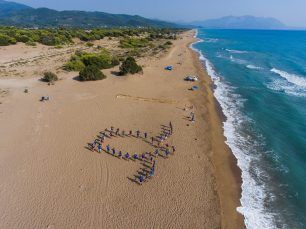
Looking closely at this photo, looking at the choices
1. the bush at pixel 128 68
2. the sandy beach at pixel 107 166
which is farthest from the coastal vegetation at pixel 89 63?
the sandy beach at pixel 107 166

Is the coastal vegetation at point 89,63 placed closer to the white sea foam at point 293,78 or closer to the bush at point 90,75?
the bush at point 90,75

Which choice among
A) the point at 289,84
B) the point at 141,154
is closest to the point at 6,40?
the point at 141,154

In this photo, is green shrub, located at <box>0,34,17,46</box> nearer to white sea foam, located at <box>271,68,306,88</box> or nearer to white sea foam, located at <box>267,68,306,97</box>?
white sea foam, located at <box>267,68,306,97</box>

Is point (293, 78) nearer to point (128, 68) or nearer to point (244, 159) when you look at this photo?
point (128, 68)

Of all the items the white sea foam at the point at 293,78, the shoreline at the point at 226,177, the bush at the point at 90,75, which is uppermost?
the shoreline at the point at 226,177

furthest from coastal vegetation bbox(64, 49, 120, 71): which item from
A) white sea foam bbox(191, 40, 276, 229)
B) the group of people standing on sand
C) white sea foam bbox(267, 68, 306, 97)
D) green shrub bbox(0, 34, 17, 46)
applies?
white sea foam bbox(267, 68, 306, 97)

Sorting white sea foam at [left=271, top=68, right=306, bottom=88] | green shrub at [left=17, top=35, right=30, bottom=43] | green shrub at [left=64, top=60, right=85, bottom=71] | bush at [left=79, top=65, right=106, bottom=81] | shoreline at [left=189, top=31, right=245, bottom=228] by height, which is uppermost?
shoreline at [left=189, top=31, right=245, bottom=228]
